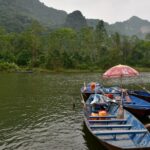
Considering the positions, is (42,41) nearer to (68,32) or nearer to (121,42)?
(68,32)

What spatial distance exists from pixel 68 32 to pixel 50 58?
98.0 feet

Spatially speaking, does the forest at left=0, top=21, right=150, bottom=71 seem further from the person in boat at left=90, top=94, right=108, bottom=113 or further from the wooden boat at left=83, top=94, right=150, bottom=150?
the wooden boat at left=83, top=94, right=150, bottom=150

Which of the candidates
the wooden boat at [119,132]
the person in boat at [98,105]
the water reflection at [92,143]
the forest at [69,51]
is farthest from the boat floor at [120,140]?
the forest at [69,51]

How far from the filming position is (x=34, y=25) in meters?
94.4

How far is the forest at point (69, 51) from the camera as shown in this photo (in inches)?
3243

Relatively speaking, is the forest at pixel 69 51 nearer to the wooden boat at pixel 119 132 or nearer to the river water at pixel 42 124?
the river water at pixel 42 124

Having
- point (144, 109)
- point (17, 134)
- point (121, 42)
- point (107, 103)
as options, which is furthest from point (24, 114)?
point (121, 42)

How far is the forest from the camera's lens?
82.4m

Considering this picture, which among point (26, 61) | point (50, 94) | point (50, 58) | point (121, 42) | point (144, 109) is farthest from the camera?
point (121, 42)

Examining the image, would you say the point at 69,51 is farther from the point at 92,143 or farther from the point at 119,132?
the point at 119,132

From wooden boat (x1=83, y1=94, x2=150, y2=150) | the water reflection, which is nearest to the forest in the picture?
the water reflection

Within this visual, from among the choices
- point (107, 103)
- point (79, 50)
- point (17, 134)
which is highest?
point (79, 50)

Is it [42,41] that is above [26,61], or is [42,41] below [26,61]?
above

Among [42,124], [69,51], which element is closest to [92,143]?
[42,124]
